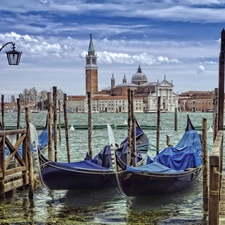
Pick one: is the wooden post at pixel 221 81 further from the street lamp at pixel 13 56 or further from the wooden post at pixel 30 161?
the wooden post at pixel 30 161

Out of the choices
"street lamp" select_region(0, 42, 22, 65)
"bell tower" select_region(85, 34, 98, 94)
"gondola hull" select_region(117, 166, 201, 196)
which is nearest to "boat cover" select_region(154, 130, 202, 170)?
"gondola hull" select_region(117, 166, 201, 196)

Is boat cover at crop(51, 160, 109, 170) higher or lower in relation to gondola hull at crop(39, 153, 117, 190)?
higher

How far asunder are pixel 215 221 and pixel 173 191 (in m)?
2.95

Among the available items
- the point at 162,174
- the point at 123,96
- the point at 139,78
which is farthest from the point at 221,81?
the point at 139,78

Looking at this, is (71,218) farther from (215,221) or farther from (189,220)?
(215,221)

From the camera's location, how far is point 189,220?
15.5 ft

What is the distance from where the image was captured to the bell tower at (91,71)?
7312cm

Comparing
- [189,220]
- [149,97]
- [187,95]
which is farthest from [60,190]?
[187,95]

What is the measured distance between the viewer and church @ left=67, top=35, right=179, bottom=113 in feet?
225

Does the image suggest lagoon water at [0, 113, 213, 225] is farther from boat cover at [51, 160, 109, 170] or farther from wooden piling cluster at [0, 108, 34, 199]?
boat cover at [51, 160, 109, 170]

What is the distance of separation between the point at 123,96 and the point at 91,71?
7.57 m

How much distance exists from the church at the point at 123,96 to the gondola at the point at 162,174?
2339 inches

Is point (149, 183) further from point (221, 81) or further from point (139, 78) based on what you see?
point (139, 78)

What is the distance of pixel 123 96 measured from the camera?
Result: 6981 centimetres
